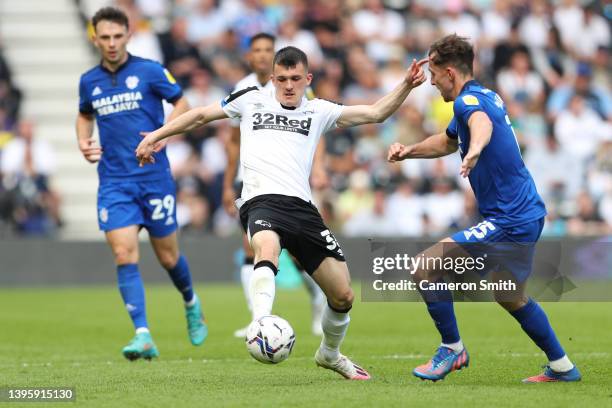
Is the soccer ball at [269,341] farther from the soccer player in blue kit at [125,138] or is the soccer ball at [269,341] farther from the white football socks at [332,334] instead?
the soccer player in blue kit at [125,138]

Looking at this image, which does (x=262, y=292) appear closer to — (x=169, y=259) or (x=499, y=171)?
(x=499, y=171)

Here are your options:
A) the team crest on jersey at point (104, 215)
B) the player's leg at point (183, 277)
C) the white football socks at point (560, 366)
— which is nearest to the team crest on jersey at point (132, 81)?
the team crest on jersey at point (104, 215)

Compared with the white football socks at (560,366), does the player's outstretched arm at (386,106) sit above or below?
above

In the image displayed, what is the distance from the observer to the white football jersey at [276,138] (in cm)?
897

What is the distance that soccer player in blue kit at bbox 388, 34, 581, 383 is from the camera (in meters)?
8.53

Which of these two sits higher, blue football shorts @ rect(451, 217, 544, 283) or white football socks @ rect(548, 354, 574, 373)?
blue football shorts @ rect(451, 217, 544, 283)

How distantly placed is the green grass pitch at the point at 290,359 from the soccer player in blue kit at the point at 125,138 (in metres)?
1.11

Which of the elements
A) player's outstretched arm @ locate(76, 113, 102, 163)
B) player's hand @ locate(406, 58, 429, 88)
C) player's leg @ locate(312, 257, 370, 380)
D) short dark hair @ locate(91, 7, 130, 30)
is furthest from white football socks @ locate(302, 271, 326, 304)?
player's hand @ locate(406, 58, 429, 88)

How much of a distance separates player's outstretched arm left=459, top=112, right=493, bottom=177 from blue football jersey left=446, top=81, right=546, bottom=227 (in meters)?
0.19

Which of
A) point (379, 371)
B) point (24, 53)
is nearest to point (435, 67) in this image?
point (379, 371)

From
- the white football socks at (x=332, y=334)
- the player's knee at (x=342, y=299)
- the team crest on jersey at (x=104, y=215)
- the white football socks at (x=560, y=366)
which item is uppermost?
the team crest on jersey at (x=104, y=215)

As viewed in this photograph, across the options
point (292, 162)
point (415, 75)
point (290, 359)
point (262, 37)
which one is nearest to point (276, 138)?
point (292, 162)

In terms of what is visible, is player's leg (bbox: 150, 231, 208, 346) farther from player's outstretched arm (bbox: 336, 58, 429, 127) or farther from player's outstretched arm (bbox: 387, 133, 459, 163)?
player's outstretched arm (bbox: 387, 133, 459, 163)

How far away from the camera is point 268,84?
12.6 metres
